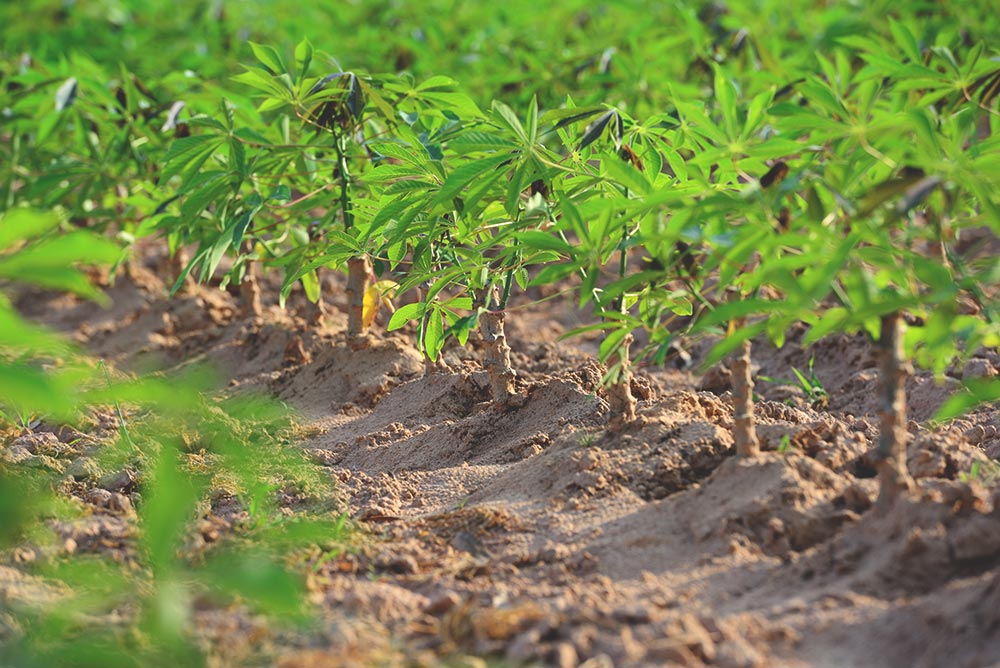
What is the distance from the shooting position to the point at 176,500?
1.44 meters

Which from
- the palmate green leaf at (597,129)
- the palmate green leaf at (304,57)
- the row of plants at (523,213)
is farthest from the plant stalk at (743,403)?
the palmate green leaf at (304,57)

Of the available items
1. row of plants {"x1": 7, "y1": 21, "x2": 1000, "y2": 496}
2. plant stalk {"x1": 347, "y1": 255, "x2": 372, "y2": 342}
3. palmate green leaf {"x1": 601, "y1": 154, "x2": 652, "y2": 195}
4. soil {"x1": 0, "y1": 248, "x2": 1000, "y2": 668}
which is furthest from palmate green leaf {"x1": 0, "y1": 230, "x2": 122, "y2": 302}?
plant stalk {"x1": 347, "y1": 255, "x2": 372, "y2": 342}

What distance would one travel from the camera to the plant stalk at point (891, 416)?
5.78 feet

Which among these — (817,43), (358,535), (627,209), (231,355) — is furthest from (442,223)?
(817,43)

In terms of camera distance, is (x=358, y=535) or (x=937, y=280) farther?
(x=358, y=535)

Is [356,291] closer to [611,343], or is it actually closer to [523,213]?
[523,213]

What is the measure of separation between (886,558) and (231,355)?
2507 millimetres

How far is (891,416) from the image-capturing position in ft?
5.84

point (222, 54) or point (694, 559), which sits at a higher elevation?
point (222, 54)

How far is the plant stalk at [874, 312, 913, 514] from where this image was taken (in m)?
1.76

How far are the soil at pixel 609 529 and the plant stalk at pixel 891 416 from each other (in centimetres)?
4

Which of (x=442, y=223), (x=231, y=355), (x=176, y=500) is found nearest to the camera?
(x=176, y=500)

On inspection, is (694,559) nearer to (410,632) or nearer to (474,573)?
(474,573)

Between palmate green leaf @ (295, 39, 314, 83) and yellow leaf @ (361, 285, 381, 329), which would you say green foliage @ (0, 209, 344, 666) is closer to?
yellow leaf @ (361, 285, 381, 329)
